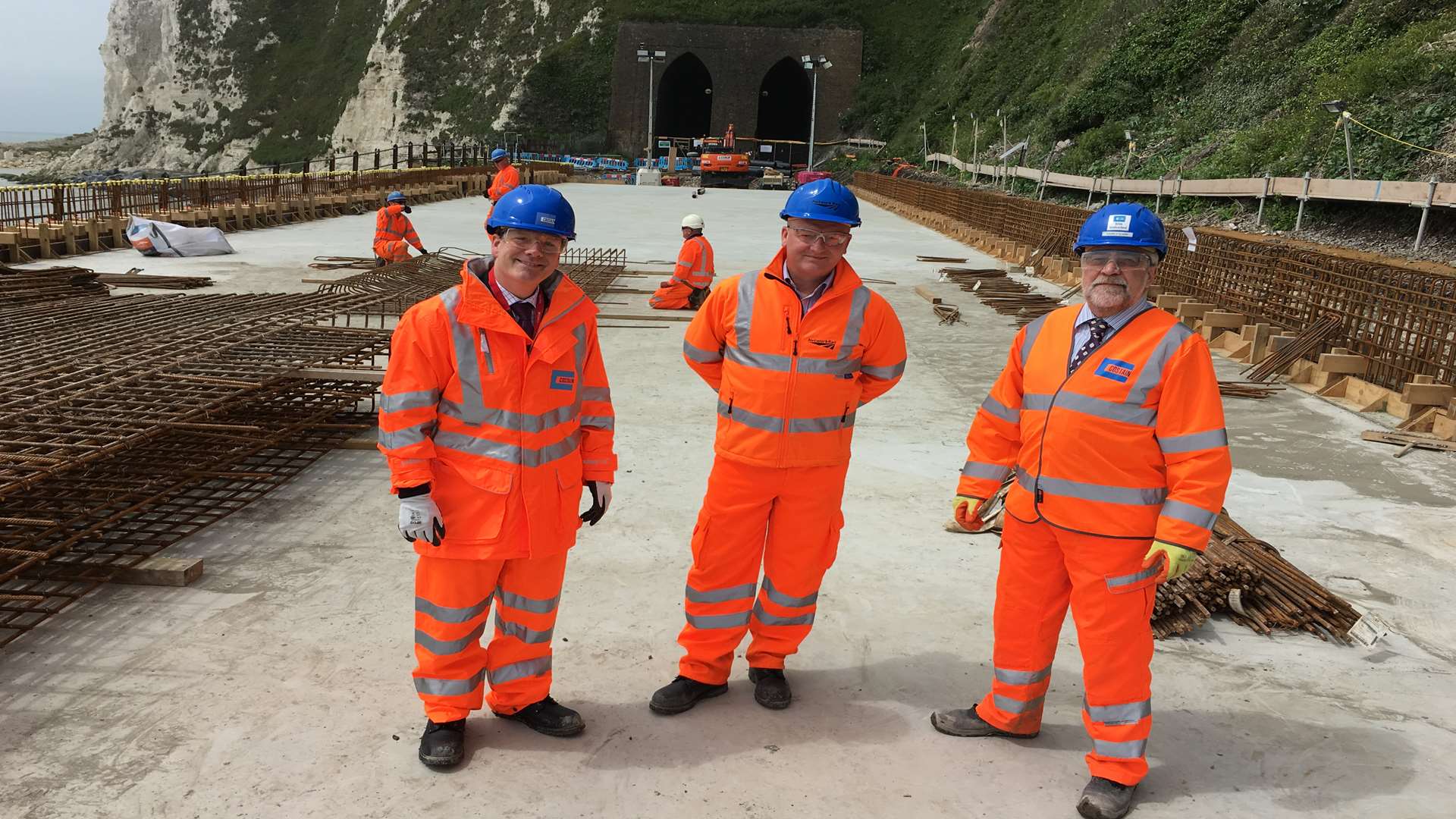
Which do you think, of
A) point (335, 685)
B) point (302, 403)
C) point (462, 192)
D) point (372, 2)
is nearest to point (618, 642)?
point (335, 685)

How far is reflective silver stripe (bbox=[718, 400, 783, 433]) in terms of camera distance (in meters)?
3.51

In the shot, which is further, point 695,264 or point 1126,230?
point 695,264

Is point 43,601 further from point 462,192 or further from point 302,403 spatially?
point 462,192

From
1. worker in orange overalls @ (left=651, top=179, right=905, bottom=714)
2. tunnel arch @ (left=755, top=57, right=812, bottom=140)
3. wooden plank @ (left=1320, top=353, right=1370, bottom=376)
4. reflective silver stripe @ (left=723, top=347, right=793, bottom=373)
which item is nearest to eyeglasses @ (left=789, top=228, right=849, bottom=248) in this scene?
worker in orange overalls @ (left=651, top=179, right=905, bottom=714)

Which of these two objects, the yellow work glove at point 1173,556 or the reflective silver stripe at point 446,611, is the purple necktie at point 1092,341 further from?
the reflective silver stripe at point 446,611

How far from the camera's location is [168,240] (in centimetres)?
1570

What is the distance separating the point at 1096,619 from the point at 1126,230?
47.5 inches

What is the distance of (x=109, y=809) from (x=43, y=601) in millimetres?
1752

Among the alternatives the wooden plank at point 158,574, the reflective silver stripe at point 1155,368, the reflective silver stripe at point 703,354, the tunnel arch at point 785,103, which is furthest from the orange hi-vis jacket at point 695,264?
the tunnel arch at point 785,103

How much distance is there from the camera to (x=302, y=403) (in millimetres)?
7004

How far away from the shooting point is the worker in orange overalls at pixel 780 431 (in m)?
3.52

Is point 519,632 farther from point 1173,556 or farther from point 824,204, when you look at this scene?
point 1173,556

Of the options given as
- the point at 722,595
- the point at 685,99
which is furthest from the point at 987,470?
the point at 685,99

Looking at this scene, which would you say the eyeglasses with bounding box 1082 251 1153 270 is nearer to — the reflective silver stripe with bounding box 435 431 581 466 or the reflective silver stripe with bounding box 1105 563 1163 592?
the reflective silver stripe with bounding box 1105 563 1163 592
